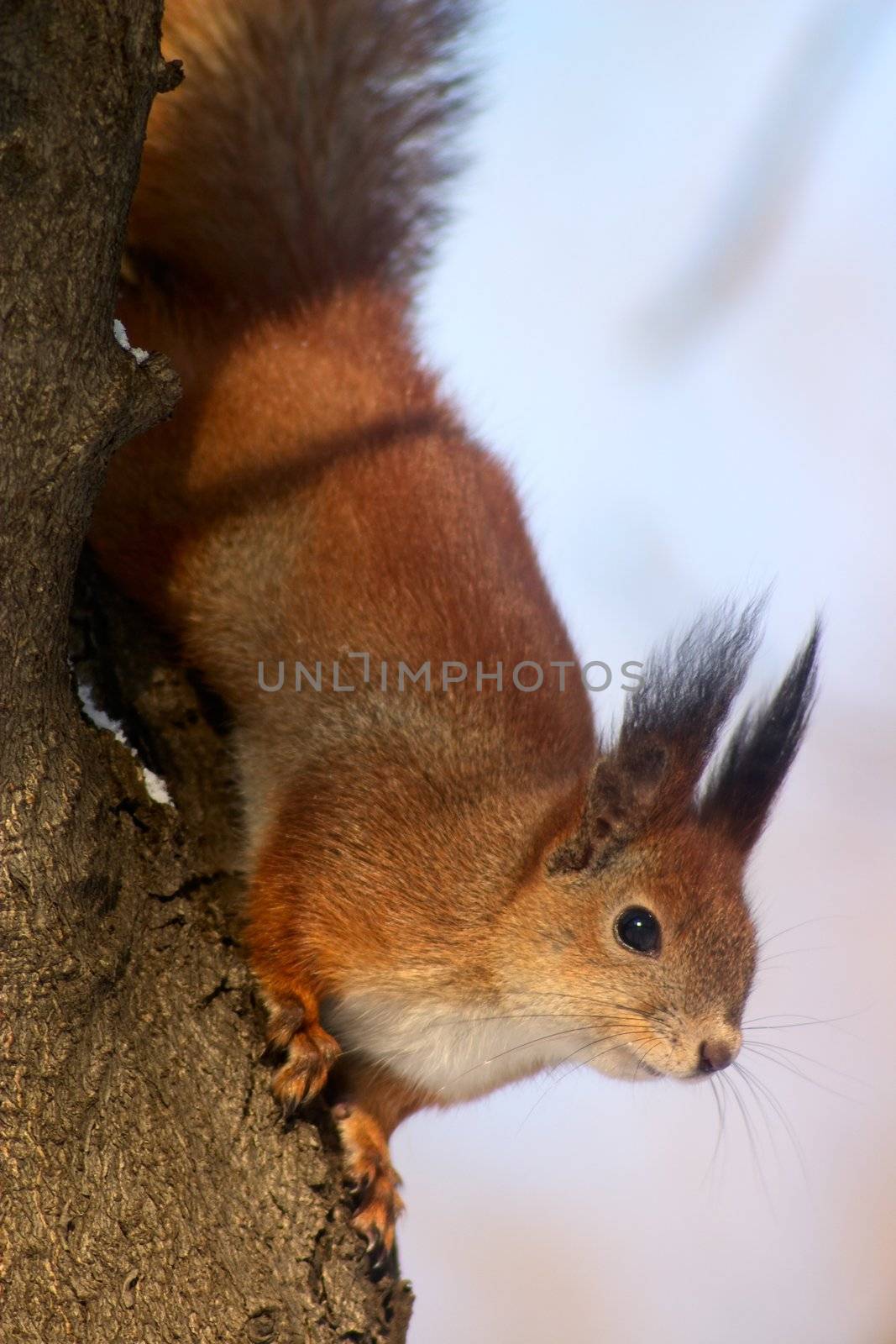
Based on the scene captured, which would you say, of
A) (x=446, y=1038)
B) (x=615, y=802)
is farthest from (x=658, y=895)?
(x=446, y=1038)

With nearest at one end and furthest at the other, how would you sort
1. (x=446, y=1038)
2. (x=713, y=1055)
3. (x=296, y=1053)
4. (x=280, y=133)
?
(x=296, y=1053) → (x=713, y=1055) → (x=446, y=1038) → (x=280, y=133)

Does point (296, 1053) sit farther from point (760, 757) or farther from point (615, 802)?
point (760, 757)

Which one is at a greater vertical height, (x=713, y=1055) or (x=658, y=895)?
(x=658, y=895)

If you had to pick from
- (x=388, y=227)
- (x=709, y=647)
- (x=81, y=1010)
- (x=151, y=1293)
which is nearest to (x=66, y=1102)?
(x=81, y=1010)

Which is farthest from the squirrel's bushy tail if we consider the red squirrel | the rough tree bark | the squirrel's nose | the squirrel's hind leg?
the squirrel's nose

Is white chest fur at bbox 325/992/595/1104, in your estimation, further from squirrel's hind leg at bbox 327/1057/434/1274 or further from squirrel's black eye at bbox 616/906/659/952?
squirrel's black eye at bbox 616/906/659/952

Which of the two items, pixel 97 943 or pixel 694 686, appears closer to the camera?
pixel 97 943

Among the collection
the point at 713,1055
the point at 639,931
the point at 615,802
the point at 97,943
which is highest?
the point at 97,943
